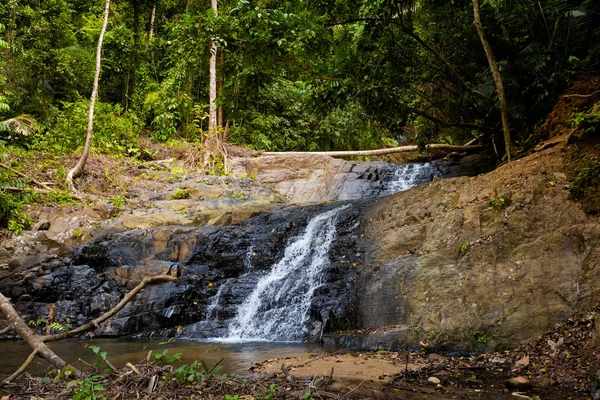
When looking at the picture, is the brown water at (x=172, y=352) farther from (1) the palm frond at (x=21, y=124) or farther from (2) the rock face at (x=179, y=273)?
(1) the palm frond at (x=21, y=124)

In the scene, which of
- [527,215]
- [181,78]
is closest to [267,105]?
[181,78]

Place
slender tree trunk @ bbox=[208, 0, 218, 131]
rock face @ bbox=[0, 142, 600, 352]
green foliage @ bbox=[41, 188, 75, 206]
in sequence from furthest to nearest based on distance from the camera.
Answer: slender tree trunk @ bbox=[208, 0, 218, 131], green foliage @ bbox=[41, 188, 75, 206], rock face @ bbox=[0, 142, 600, 352]

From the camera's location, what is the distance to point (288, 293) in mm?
9633

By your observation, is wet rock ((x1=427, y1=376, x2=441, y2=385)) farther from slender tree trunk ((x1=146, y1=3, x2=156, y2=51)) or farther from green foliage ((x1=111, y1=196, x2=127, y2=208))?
slender tree trunk ((x1=146, y1=3, x2=156, y2=51))

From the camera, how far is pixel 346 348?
24.6 ft

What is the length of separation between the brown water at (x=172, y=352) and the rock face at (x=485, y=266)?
1095 millimetres

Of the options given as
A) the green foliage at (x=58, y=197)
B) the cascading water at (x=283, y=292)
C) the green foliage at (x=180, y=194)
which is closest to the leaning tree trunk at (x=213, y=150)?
the green foliage at (x=180, y=194)

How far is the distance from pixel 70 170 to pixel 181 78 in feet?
25.6

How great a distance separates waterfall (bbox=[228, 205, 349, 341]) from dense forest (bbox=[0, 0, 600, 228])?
123 inches

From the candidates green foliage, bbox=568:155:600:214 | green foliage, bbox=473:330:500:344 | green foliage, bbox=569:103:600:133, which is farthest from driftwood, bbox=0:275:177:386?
green foliage, bbox=569:103:600:133

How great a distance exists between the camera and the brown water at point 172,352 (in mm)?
6457

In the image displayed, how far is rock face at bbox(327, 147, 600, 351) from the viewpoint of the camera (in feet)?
21.5

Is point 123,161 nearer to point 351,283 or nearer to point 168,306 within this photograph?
point 168,306

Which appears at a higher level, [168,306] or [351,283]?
[351,283]
